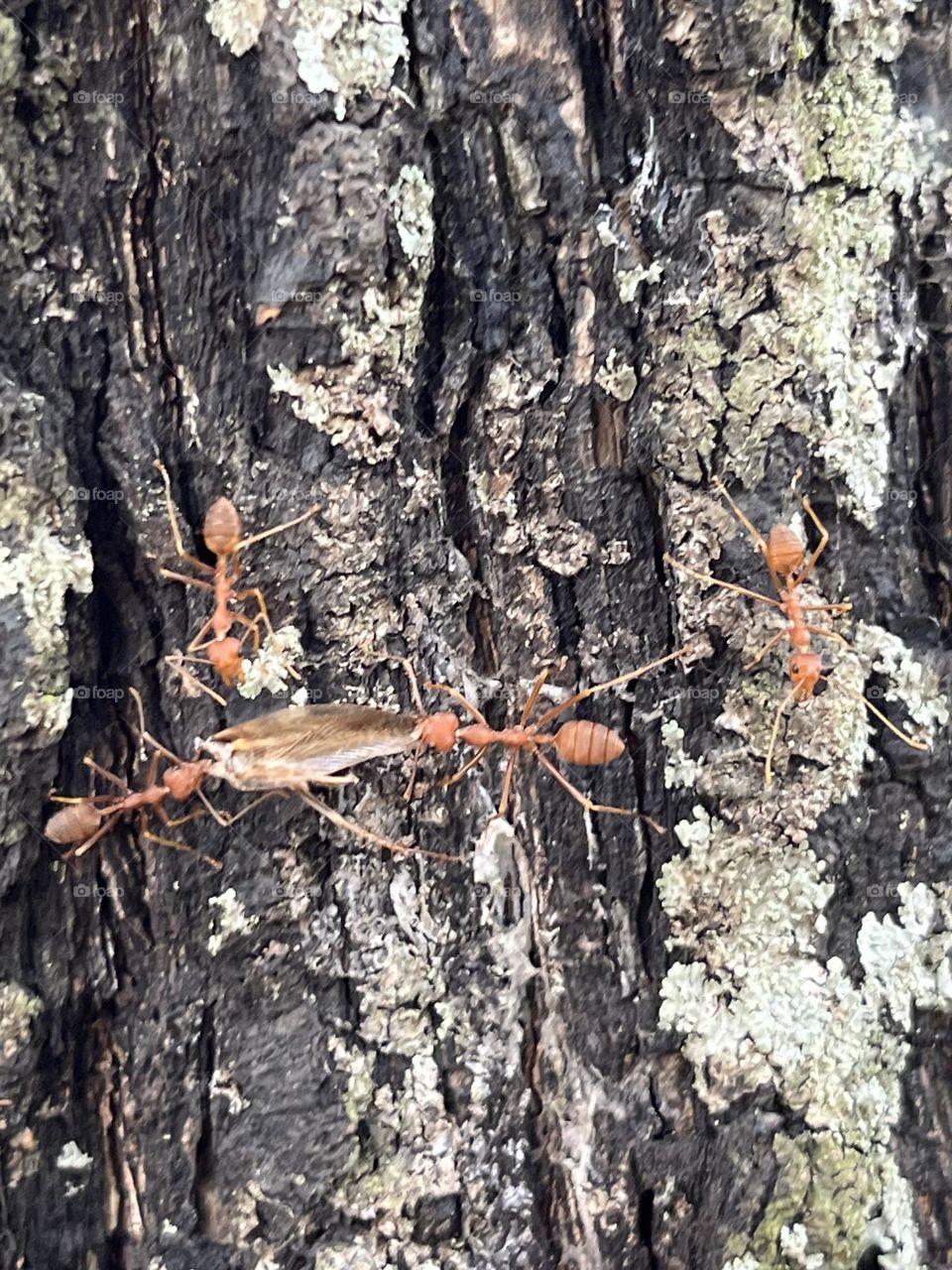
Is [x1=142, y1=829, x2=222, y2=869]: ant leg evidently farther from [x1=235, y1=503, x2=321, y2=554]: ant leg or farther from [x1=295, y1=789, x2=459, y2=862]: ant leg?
→ [x1=235, y1=503, x2=321, y2=554]: ant leg

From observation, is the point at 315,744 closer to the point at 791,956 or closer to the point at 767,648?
the point at 767,648

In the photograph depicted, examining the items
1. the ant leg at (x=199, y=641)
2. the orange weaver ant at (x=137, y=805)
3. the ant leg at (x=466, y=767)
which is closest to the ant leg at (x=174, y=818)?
the orange weaver ant at (x=137, y=805)

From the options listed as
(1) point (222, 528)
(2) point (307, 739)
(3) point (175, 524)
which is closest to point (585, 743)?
(2) point (307, 739)

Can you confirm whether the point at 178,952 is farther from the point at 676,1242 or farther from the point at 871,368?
the point at 871,368

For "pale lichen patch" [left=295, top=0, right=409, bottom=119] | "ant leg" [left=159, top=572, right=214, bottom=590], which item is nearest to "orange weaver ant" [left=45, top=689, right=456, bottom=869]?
"ant leg" [left=159, top=572, right=214, bottom=590]

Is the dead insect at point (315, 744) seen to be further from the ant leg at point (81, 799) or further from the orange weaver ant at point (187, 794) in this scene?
the ant leg at point (81, 799)
